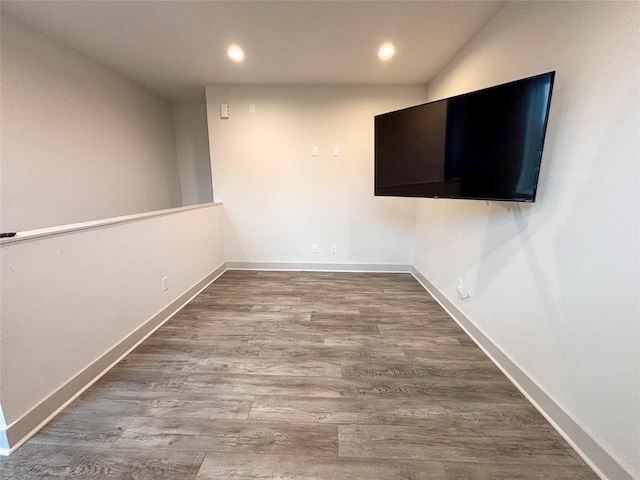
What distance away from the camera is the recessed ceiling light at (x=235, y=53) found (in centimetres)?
235

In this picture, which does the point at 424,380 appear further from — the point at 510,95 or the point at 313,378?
the point at 510,95

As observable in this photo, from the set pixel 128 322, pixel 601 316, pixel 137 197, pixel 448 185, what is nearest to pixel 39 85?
pixel 137 197

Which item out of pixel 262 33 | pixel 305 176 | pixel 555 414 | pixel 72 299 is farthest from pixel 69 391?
pixel 305 176

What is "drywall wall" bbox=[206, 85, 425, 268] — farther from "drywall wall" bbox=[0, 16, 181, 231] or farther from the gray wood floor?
the gray wood floor

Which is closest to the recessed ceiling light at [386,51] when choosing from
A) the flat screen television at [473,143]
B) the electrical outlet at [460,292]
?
the flat screen television at [473,143]

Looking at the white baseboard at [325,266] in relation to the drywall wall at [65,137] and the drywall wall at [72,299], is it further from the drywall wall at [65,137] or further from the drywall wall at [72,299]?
the drywall wall at [65,137]

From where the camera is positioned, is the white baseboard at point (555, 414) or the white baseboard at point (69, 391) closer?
the white baseboard at point (555, 414)

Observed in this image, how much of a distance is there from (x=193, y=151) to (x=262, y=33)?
8.45ft

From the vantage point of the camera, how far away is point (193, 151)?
162 inches

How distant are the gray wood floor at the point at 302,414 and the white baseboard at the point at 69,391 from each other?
5 cm

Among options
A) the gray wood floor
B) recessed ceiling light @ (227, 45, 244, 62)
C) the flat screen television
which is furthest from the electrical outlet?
recessed ceiling light @ (227, 45, 244, 62)

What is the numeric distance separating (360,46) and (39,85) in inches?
107

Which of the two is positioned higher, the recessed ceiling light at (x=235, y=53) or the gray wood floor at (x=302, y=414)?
the recessed ceiling light at (x=235, y=53)

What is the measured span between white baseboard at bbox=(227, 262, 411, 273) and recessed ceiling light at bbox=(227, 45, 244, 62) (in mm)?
2491
